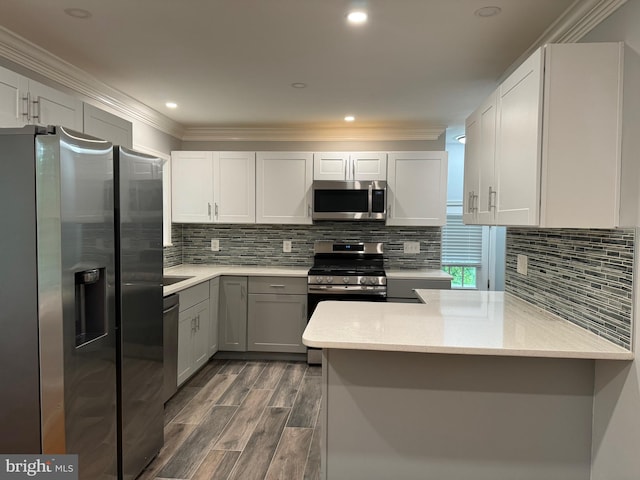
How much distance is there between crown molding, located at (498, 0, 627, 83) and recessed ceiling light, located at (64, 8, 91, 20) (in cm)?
222

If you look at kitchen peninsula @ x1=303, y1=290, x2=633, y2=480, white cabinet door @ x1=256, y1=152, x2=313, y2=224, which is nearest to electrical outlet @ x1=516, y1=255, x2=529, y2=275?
kitchen peninsula @ x1=303, y1=290, x2=633, y2=480

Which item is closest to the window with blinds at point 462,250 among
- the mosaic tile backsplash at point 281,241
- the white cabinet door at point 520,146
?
the mosaic tile backsplash at point 281,241

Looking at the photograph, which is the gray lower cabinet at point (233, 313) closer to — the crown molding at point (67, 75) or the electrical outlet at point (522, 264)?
the crown molding at point (67, 75)

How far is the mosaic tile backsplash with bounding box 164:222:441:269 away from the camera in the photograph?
14.5 feet

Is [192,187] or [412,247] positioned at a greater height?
[192,187]

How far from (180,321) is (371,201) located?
79.0 inches

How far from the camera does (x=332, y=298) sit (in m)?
3.93

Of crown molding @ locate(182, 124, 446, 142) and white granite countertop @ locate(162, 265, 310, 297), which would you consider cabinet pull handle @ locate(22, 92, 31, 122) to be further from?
crown molding @ locate(182, 124, 446, 142)

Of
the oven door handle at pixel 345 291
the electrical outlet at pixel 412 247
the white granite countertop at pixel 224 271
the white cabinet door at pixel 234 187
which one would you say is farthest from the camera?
the electrical outlet at pixel 412 247

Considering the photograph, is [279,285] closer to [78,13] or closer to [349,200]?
[349,200]

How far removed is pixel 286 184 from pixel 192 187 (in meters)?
0.97

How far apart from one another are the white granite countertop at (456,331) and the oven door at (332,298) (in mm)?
1443

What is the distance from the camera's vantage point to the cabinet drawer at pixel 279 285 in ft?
13.1

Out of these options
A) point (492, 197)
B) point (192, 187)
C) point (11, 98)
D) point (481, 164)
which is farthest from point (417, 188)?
point (11, 98)
